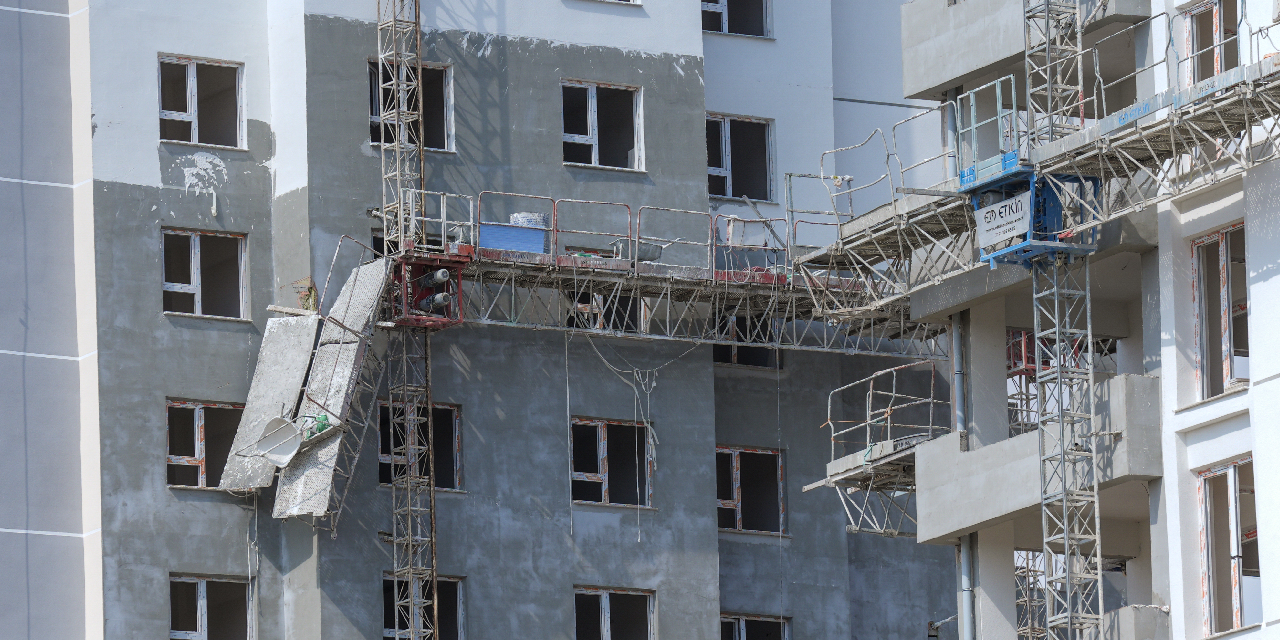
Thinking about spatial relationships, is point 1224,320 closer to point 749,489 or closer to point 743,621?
point 743,621

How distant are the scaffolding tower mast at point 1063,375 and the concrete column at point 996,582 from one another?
47.1 inches

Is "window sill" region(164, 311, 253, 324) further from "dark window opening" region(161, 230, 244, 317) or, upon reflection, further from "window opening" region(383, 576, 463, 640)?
"window opening" region(383, 576, 463, 640)

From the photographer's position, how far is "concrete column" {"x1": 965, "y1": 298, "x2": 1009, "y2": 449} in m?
48.2

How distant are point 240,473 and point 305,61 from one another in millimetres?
8162

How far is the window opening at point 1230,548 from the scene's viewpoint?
1635 inches

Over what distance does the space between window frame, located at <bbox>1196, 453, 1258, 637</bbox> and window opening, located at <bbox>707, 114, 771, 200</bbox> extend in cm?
2057

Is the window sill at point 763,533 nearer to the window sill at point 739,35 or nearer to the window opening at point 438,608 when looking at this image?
the window opening at point 438,608

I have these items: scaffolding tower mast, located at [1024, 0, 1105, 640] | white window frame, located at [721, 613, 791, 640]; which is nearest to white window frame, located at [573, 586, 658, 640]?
white window frame, located at [721, 613, 791, 640]

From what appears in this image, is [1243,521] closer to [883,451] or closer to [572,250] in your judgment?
[883,451]

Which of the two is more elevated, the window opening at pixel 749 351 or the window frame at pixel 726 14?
the window frame at pixel 726 14

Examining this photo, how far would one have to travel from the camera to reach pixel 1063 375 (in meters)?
44.7

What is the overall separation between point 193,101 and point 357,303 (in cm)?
569

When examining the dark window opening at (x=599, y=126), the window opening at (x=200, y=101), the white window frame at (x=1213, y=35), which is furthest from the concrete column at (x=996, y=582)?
the window opening at (x=200, y=101)

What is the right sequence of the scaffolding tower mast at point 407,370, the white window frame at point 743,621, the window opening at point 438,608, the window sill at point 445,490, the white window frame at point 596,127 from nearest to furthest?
1. the scaffolding tower mast at point 407,370
2. the window opening at point 438,608
3. the window sill at point 445,490
4. the white window frame at point 596,127
5. the white window frame at point 743,621
